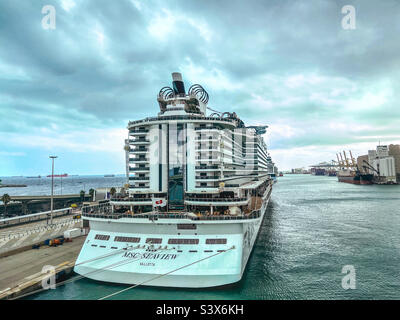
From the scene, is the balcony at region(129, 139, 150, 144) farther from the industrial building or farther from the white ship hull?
the industrial building

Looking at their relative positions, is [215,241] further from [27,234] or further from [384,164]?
[384,164]

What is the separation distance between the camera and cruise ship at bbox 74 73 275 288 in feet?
71.4

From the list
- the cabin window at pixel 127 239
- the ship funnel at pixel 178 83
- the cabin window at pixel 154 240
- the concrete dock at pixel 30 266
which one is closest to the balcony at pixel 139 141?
the ship funnel at pixel 178 83

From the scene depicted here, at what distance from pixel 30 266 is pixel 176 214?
17677mm

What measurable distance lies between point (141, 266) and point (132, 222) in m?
4.77

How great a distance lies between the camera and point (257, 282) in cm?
2380

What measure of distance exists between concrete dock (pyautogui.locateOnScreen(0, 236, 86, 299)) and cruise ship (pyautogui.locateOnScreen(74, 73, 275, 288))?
3.96 m

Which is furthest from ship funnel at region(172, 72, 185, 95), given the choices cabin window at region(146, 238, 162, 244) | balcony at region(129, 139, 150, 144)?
cabin window at region(146, 238, 162, 244)

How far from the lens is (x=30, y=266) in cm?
2581

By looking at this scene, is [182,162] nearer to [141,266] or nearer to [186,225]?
[186,225]

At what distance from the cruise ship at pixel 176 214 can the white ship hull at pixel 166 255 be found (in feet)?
0.30

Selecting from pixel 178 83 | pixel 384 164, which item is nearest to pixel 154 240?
pixel 178 83

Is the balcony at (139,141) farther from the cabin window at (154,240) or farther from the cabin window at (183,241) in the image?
the cabin window at (183,241)

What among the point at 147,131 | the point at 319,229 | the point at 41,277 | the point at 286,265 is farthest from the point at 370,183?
the point at 41,277
